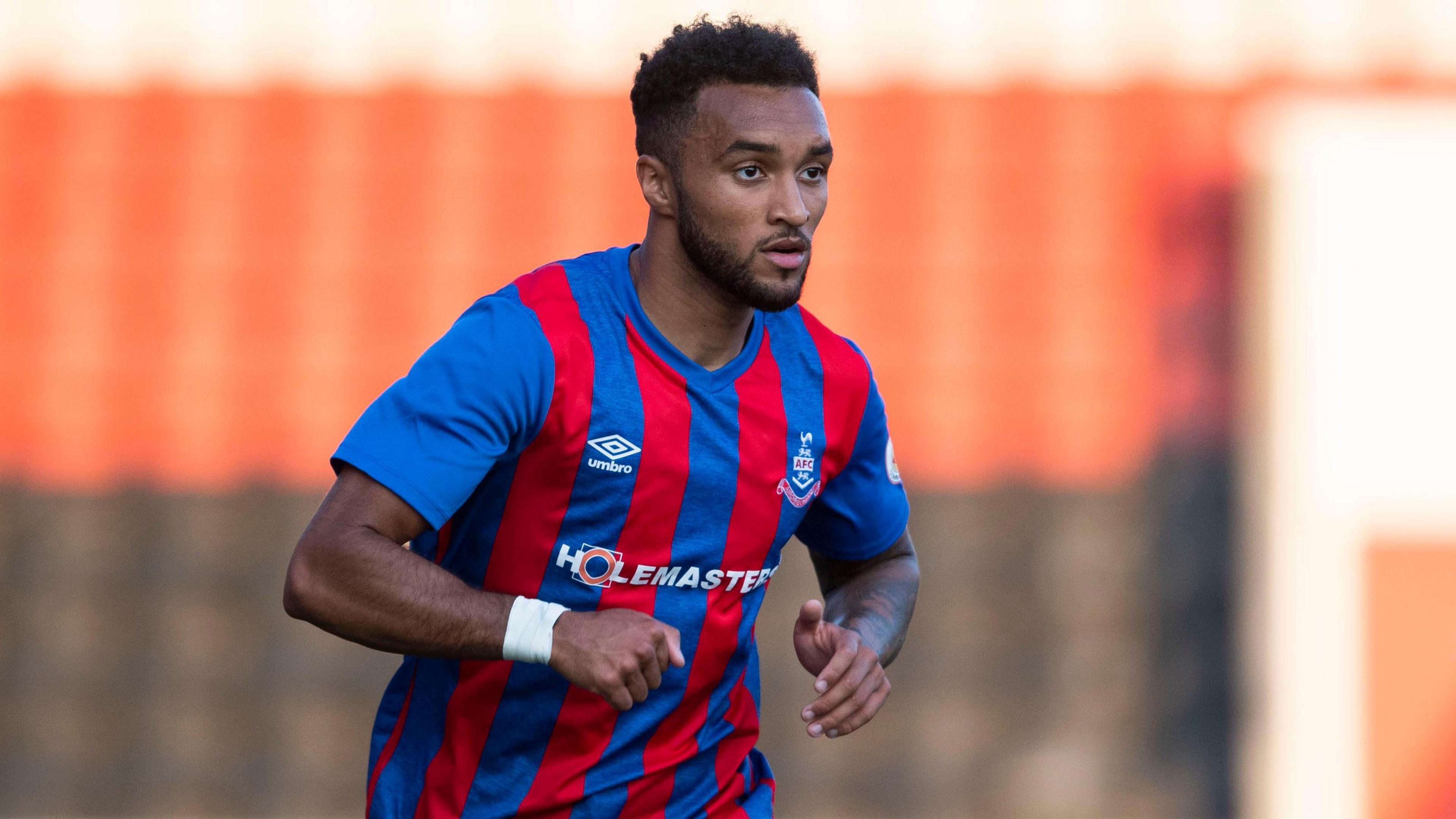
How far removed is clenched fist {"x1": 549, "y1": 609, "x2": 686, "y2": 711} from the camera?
86.3 inches

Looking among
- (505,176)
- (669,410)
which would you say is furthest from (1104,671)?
(669,410)

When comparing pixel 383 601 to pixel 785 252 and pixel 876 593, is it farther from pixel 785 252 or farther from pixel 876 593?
pixel 876 593

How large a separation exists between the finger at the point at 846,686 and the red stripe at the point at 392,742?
0.74 metres

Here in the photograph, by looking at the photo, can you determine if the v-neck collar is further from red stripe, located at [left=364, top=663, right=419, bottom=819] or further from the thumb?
red stripe, located at [left=364, top=663, right=419, bottom=819]

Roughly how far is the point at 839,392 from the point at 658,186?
51 centimetres

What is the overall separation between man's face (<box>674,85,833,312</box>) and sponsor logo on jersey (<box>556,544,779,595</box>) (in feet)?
1.55

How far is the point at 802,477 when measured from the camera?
272cm

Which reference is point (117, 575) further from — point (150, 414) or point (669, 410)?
point (669, 410)

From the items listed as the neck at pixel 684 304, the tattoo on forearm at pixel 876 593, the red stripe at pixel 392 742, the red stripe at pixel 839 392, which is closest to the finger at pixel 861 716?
the tattoo on forearm at pixel 876 593

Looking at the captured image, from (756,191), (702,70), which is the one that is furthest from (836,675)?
(702,70)

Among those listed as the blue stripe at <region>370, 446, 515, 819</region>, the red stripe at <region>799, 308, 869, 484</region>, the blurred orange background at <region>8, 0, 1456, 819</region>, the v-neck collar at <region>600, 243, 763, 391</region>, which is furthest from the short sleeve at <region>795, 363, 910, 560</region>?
the blurred orange background at <region>8, 0, 1456, 819</region>

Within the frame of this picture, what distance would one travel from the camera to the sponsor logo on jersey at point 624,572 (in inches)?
98.6

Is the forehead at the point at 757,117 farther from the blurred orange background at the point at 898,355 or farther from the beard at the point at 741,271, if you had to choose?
the blurred orange background at the point at 898,355

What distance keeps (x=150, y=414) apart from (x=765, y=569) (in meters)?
3.33
